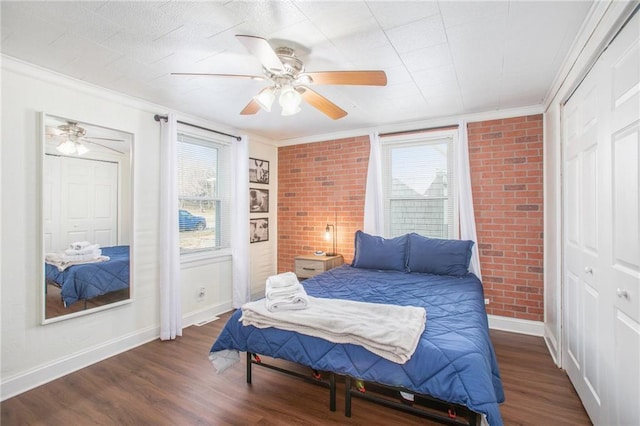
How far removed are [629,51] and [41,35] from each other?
10.6 feet

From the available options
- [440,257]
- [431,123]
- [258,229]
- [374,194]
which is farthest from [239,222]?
[431,123]

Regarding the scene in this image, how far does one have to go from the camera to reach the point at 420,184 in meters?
3.90

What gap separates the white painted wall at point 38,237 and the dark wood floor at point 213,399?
7.1 inches

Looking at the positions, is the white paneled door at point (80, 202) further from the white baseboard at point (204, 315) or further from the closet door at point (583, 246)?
the closet door at point (583, 246)

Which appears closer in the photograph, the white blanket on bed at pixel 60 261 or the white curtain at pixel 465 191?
the white blanket on bed at pixel 60 261

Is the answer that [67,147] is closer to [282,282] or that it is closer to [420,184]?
[282,282]

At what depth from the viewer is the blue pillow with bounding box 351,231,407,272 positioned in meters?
3.46

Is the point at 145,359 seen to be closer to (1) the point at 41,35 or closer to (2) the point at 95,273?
(2) the point at 95,273

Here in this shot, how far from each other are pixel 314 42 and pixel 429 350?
1.96 m

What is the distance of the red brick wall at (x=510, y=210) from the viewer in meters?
3.26

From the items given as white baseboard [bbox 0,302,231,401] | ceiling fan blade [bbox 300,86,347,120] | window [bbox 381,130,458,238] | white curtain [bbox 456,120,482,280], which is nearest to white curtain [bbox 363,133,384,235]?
window [bbox 381,130,458,238]

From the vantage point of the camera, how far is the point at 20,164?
2.28 m

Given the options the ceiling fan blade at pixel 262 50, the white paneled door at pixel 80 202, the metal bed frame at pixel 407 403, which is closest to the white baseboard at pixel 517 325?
the metal bed frame at pixel 407 403

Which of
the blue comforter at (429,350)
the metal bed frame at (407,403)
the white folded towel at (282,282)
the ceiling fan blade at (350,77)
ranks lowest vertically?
the metal bed frame at (407,403)
